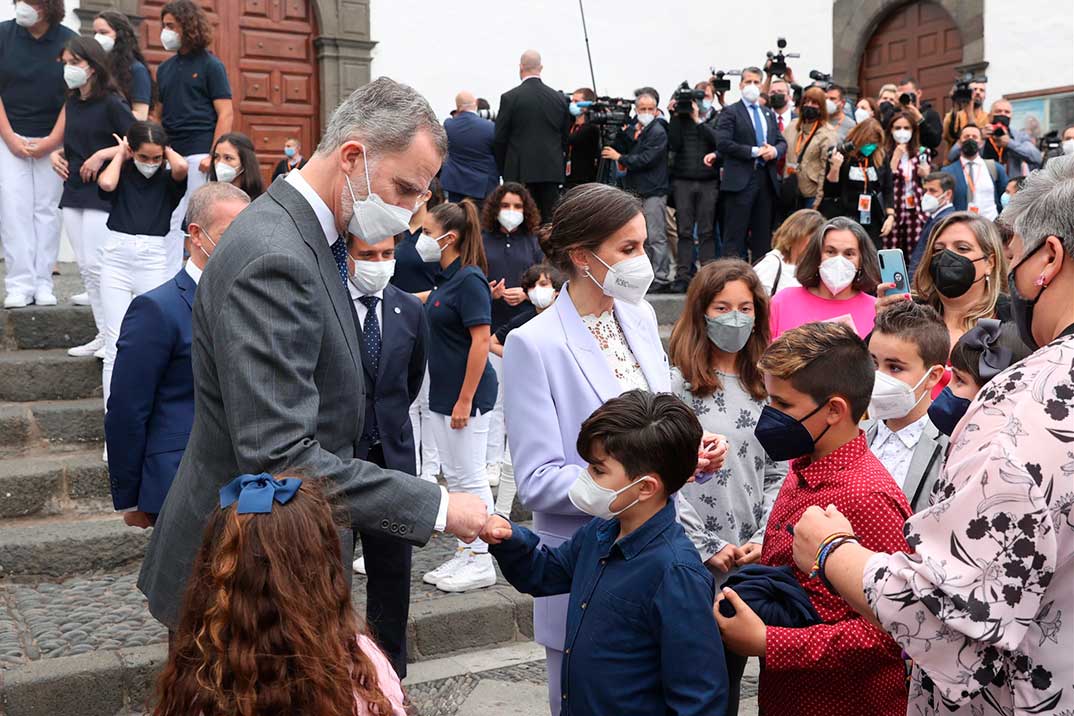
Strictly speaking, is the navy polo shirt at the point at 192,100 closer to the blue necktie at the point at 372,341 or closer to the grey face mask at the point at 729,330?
the blue necktie at the point at 372,341

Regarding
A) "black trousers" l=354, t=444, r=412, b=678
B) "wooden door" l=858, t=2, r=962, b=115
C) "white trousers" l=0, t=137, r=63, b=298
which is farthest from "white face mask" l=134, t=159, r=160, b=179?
"wooden door" l=858, t=2, r=962, b=115

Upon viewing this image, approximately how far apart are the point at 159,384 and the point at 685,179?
7.18 meters

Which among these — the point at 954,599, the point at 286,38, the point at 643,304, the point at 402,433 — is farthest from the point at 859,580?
the point at 286,38

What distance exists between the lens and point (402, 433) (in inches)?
156

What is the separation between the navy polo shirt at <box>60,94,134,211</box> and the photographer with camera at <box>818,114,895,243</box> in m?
5.79

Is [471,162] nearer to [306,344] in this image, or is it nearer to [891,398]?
[891,398]

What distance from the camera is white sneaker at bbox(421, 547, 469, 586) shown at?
207 inches

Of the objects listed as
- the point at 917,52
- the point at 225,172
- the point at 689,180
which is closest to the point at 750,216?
the point at 689,180

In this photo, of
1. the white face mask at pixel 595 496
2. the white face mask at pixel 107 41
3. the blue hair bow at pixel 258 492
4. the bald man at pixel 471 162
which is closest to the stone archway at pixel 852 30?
the bald man at pixel 471 162

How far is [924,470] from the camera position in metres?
3.25

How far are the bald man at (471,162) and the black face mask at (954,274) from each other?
567 centimetres

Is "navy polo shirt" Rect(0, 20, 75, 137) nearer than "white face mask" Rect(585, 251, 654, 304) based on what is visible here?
No

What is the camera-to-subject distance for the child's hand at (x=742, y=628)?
236 cm

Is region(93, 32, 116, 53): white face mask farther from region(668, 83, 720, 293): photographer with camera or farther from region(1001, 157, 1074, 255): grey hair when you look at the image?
region(1001, 157, 1074, 255): grey hair
